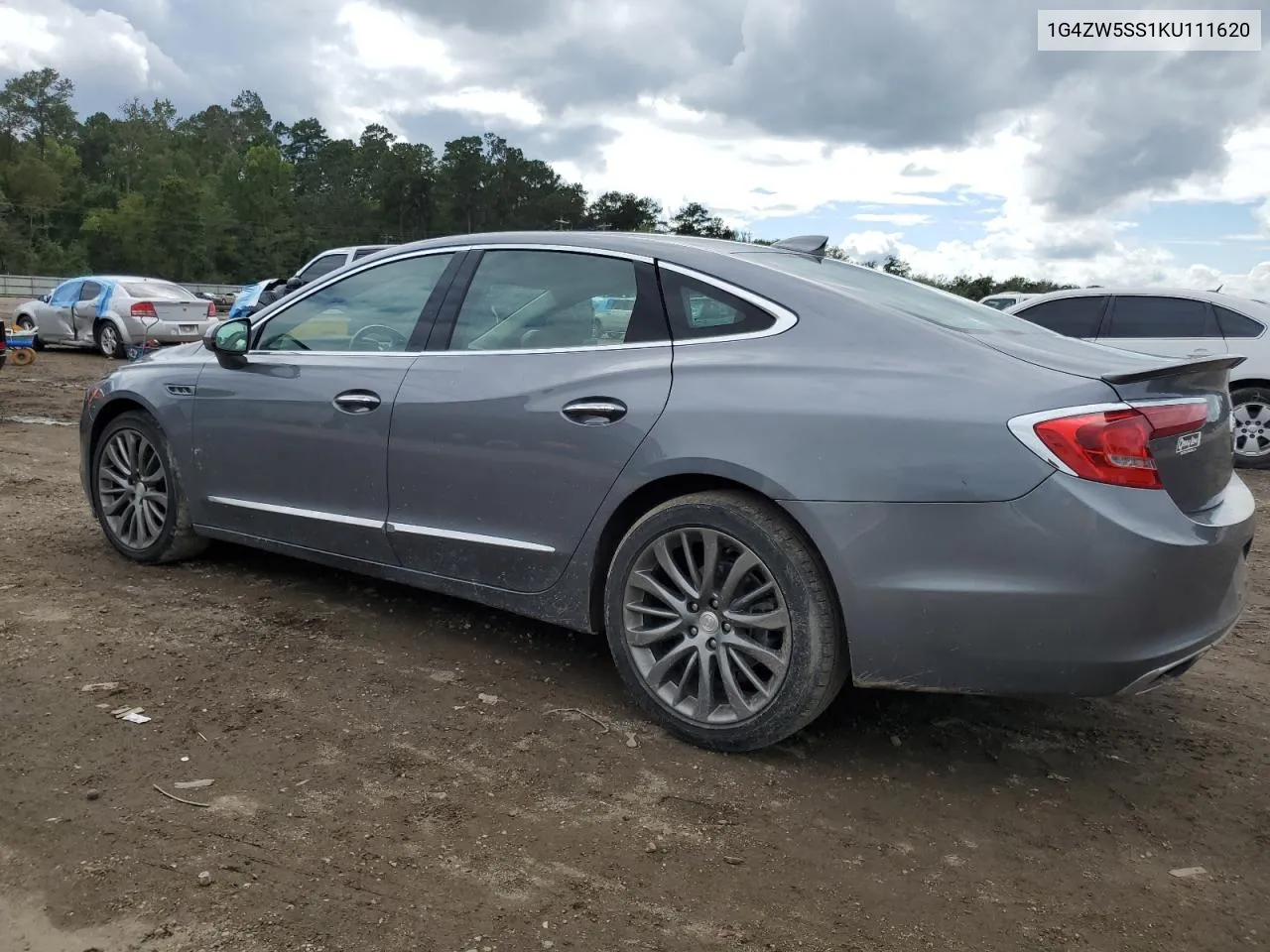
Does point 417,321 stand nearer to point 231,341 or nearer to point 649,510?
point 231,341

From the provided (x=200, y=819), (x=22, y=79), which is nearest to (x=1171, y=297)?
(x=200, y=819)

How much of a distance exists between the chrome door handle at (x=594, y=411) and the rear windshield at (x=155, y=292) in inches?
616

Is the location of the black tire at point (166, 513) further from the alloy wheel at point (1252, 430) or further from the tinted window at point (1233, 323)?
the tinted window at point (1233, 323)

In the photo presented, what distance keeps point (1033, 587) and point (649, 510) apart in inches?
48.2

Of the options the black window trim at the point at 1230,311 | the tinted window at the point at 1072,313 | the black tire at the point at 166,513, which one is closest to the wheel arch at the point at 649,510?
the black tire at the point at 166,513

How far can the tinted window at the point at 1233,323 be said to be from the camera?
9.95 meters

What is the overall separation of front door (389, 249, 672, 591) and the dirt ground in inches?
20.3

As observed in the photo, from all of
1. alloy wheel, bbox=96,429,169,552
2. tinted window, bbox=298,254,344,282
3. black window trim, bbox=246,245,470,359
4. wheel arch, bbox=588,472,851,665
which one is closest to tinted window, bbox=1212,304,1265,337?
black window trim, bbox=246,245,470,359

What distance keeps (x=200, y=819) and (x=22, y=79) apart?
407 feet

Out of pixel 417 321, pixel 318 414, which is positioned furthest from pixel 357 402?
pixel 417 321

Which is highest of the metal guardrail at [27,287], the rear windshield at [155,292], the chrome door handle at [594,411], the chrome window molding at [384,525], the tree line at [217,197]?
the tree line at [217,197]

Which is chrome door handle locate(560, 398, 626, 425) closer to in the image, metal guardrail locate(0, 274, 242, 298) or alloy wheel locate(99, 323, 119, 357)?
alloy wheel locate(99, 323, 119, 357)

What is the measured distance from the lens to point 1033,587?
9.18 feet

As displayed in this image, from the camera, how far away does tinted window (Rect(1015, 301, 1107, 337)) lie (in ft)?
34.4
